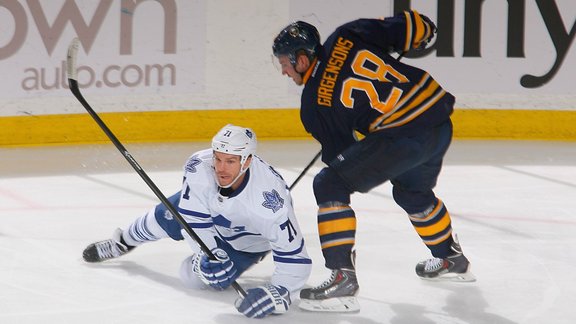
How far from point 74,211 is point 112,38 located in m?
1.82

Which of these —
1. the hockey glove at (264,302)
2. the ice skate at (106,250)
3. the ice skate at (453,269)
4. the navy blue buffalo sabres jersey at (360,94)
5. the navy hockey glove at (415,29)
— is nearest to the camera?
the hockey glove at (264,302)

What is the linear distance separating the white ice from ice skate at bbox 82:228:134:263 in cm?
4

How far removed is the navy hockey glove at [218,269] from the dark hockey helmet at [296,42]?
700 millimetres

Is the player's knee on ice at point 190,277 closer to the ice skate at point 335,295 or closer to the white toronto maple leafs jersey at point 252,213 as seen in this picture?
the white toronto maple leafs jersey at point 252,213

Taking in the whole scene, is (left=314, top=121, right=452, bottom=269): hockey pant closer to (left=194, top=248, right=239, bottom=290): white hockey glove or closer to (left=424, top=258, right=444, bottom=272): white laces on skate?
(left=194, top=248, right=239, bottom=290): white hockey glove

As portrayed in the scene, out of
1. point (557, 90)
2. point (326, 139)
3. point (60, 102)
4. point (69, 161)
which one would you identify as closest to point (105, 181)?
point (69, 161)

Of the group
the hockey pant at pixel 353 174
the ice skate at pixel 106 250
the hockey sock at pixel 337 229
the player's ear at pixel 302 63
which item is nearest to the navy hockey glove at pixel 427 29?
the hockey pant at pixel 353 174

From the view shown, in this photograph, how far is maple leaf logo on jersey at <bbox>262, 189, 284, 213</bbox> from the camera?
354cm

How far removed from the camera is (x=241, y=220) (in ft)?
11.9

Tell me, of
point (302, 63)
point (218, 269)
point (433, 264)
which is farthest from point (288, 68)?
point (433, 264)

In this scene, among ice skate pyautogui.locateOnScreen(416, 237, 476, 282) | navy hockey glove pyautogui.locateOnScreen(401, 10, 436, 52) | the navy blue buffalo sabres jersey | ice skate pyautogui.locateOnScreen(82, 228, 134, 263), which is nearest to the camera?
the navy blue buffalo sabres jersey

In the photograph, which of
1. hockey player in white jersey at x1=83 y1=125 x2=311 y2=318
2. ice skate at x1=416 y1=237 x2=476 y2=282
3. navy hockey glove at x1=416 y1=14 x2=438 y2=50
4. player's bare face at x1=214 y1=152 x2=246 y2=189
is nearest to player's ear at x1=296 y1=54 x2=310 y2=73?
hockey player in white jersey at x1=83 y1=125 x2=311 y2=318

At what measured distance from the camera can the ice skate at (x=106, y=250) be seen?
4188mm

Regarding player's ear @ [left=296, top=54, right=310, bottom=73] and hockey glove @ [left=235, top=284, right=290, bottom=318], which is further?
player's ear @ [left=296, top=54, right=310, bottom=73]
